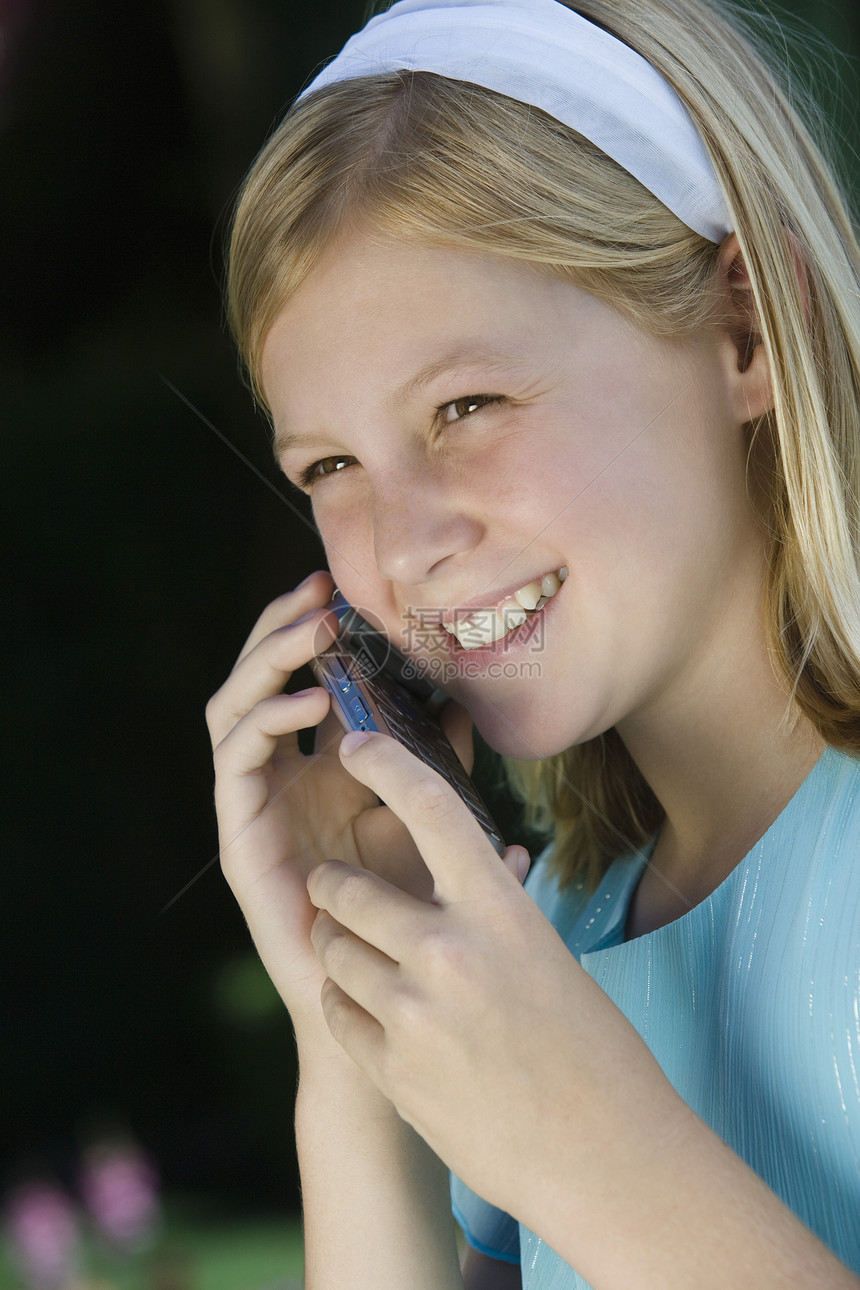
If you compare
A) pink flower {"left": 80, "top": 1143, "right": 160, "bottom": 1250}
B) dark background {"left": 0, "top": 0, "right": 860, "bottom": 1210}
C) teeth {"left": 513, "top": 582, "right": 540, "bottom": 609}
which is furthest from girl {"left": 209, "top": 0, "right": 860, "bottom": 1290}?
pink flower {"left": 80, "top": 1143, "right": 160, "bottom": 1250}

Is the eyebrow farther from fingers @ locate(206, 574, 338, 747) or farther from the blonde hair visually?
fingers @ locate(206, 574, 338, 747)

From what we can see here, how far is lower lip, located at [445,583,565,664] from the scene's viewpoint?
88 centimetres

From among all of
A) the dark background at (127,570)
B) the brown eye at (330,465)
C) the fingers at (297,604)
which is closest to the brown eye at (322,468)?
the brown eye at (330,465)

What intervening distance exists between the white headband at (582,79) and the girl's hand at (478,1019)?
57cm

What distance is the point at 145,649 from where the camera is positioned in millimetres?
2004

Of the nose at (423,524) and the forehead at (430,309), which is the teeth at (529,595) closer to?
the nose at (423,524)

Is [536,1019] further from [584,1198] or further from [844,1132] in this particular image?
[844,1132]

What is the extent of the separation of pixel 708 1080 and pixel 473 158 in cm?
79

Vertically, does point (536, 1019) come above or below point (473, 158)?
below

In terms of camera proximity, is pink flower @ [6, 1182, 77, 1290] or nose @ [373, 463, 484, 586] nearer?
nose @ [373, 463, 484, 586]

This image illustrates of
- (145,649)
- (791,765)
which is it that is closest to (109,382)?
(145,649)

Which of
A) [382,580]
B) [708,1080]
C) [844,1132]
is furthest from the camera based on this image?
[382,580]

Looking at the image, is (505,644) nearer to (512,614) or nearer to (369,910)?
(512,614)

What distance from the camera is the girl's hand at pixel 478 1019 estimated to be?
0.59m
